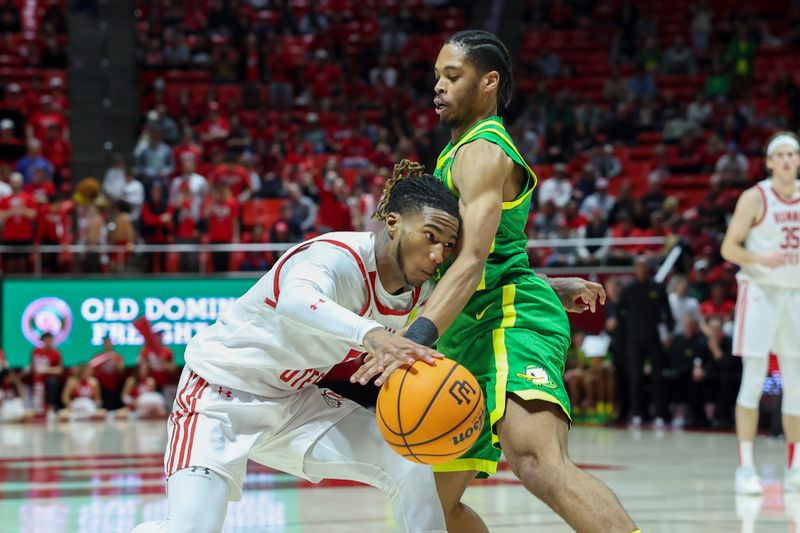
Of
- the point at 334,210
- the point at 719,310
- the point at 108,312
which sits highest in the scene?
the point at 334,210

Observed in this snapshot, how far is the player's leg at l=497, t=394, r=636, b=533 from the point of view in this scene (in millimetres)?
3643

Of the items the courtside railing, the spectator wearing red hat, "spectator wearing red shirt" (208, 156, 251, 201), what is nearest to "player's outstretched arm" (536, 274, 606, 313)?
the courtside railing

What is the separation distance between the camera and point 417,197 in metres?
3.73

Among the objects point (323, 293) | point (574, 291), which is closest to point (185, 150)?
point (574, 291)

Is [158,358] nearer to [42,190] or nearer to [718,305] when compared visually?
[42,190]

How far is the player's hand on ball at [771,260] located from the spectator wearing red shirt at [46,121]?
1278cm

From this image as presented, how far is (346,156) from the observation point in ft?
63.2

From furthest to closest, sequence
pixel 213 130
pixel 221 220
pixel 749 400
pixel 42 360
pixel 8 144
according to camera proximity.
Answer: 1. pixel 213 130
2. pixel 8 144
3. pixel 221 220
4. pixel 42 360
5. pixel 749 400

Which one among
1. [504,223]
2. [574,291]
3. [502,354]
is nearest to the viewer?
[502,354]

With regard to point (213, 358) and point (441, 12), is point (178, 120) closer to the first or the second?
point (441, 12)

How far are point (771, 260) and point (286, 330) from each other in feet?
15.9

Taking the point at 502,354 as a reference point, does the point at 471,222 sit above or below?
above

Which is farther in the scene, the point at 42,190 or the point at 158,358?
the point at 42,190

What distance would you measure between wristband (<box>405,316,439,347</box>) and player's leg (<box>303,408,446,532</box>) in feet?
1.55
